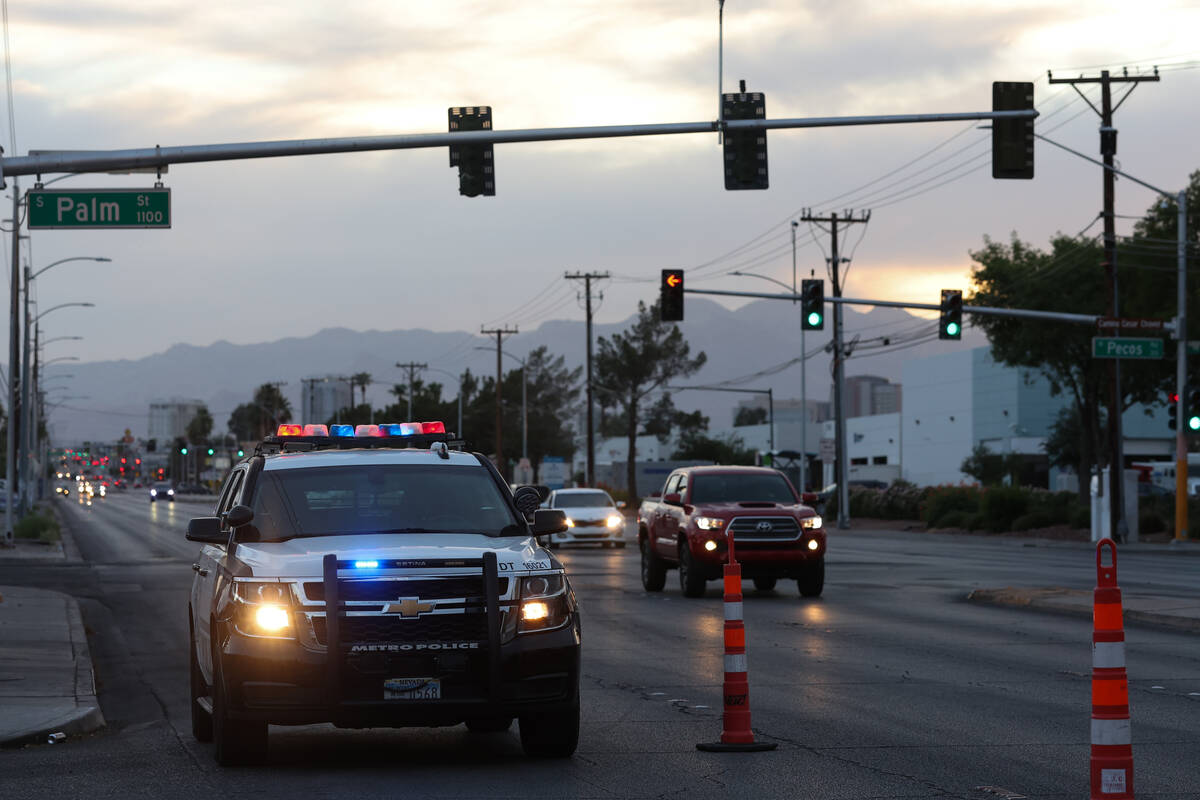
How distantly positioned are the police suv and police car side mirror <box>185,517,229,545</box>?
0.01 meters

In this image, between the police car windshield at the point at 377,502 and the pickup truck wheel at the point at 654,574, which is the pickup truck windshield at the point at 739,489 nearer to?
the pickup truck wheel at the point at 654,574

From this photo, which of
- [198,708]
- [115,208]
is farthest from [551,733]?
[115,208]

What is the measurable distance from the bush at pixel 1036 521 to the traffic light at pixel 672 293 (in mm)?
19676

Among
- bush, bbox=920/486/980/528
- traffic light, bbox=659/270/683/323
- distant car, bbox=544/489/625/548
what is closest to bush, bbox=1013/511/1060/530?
bush, bbox=920/486/980/528

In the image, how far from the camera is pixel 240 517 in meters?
9.66

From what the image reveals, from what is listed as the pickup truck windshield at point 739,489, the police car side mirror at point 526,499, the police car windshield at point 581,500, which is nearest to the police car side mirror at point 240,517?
the police car side mirror at point 526,499

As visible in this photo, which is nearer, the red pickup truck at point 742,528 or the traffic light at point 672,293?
the red pickup truck at point 742,528

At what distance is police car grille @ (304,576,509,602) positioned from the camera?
8.80 meters

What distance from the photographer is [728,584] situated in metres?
10.0

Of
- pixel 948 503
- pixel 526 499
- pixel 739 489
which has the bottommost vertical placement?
pixel 948 503

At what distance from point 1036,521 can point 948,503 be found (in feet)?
23.0

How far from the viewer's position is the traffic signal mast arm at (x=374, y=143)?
18938 millimetres

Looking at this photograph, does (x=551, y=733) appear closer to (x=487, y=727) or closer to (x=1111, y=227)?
(x=487, y=727)

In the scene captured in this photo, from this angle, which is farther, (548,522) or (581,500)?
(581,500)
